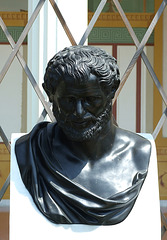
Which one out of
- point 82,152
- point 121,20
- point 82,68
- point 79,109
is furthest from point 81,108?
point 121,20

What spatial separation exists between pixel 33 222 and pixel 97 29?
303 centimetres

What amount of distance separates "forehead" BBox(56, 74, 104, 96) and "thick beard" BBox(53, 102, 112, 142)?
98 mm

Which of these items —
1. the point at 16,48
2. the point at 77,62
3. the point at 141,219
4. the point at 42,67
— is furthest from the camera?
the point at 42,67

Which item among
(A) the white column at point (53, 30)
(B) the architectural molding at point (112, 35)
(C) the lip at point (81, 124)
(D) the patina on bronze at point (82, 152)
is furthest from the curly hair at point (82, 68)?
(B) the architectural molding at point (112, 35)

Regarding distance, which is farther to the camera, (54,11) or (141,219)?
(54,11)

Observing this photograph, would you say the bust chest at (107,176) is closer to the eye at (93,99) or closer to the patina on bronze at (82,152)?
the patina on bronze at (82,152)

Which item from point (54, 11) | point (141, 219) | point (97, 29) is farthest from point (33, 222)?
point (97, 29)

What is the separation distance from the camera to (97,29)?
4.91 meters

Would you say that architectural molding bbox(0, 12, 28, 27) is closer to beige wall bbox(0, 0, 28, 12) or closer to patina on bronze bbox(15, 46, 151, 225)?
beige wall bbox(0, 0, 28, 12)

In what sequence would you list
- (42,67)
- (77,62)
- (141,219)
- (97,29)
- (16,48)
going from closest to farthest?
(77,62)
(141,219)
(16,48)
(42,67)
(97,29)

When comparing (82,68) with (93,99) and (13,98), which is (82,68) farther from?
(13,98)

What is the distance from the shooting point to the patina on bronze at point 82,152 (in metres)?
1.97

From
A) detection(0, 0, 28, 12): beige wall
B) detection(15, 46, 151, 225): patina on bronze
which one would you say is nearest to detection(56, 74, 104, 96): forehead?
detection(15, 46, 151, 225): patina on bronze

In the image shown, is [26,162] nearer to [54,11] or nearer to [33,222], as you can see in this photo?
[33,222]
